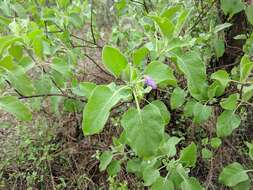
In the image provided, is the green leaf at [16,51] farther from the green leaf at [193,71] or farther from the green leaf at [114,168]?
the green leaf at [114,168]

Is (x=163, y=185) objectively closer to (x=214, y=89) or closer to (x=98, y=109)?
(x=214, y=89)

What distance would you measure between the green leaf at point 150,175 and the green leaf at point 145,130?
619mm

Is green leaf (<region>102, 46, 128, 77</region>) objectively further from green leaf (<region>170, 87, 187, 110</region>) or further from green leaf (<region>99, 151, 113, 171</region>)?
green leaf (<region>99, 151, 113, 171</region>)

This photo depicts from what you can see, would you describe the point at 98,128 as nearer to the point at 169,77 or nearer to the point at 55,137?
the point at 169,77

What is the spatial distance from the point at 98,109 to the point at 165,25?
37 centimetres

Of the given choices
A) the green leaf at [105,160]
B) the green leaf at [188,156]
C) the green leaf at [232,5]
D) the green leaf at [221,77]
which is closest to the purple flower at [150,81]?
the green leaf at [221,77]

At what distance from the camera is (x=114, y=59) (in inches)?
43.6

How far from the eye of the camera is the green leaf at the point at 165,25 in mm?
1154

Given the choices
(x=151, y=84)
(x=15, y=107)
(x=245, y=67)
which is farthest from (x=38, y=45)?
(x=245, y=67)

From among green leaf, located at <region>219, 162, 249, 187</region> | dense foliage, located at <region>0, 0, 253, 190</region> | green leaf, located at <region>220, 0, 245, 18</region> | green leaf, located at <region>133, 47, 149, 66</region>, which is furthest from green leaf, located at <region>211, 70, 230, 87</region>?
green leaf, located at <region>219, 162, 249, 187</region>

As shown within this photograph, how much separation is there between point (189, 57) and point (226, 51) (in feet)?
3.56

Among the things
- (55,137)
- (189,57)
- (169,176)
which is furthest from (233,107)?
(55,137)

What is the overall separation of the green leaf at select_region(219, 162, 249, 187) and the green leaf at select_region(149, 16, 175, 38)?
2.63 feet

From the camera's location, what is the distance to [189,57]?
4.18ft
